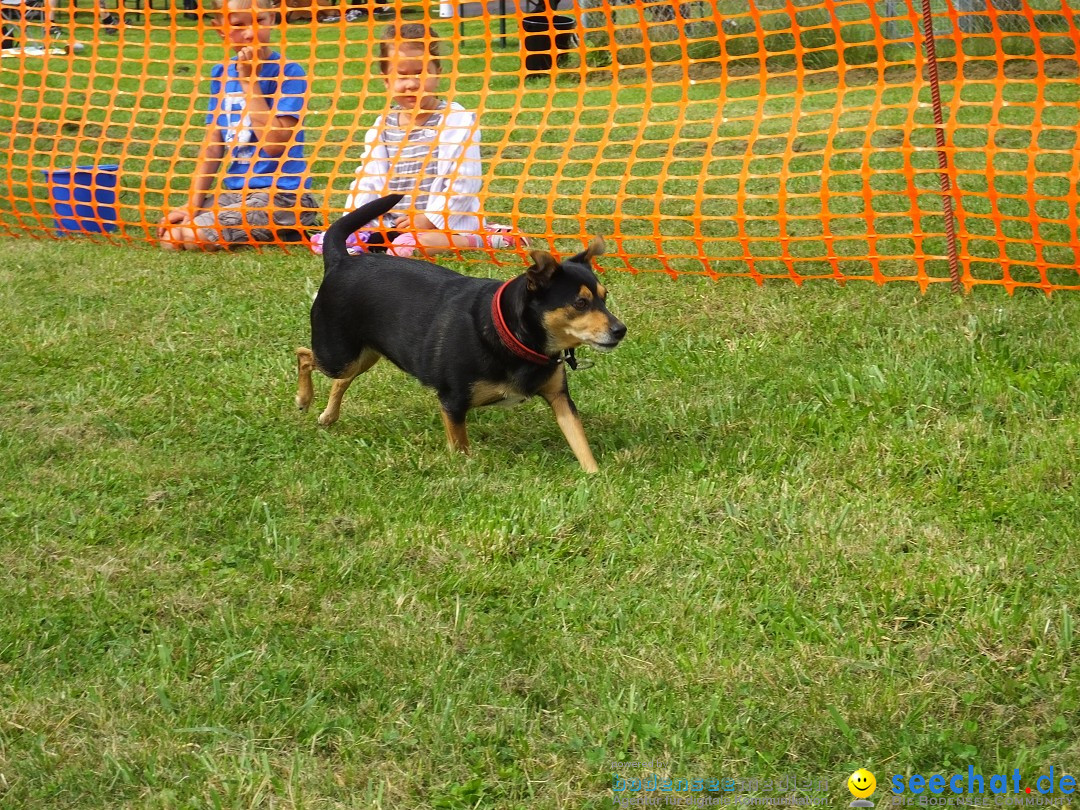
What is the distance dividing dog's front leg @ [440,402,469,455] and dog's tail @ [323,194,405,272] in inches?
38.3

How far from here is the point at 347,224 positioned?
5.34 meters

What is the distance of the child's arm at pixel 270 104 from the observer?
8742 millimetres

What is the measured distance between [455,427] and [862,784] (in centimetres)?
247

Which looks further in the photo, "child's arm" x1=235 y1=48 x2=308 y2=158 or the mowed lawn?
"child's arm" x1=235 y1=48 x2=308 y2=158

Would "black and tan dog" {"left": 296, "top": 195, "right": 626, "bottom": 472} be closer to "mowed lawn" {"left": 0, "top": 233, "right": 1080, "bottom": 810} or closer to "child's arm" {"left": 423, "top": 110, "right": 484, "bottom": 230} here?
"mowed lawn" {"left": 0, "top": 233, "right": 1080, "bottom": 810}

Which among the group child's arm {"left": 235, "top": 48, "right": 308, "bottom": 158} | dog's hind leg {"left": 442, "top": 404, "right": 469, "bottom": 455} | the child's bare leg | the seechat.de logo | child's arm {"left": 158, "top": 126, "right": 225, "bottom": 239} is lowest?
the seechat.de logo

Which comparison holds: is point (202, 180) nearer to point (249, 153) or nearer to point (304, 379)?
point (249, 153)

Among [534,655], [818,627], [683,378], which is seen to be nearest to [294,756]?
[534,655]

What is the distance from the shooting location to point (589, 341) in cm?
448

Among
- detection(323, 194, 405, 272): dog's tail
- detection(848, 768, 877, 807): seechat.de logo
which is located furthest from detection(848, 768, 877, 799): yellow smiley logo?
detection(323, 194, 405, 272): dog's tail

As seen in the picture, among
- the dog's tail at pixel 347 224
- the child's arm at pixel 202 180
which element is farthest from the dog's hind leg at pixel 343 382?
the child's arm at pixel 202 180

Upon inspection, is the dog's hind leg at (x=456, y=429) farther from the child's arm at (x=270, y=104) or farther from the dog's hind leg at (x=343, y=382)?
the child's arm at (x=270, y=104)

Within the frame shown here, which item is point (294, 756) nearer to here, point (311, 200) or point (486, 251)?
point (486, 251)

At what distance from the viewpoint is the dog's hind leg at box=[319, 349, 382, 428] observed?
5.34 metres
